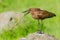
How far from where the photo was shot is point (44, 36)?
1774 millimetres

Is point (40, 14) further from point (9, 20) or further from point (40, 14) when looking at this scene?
point (9, 20)

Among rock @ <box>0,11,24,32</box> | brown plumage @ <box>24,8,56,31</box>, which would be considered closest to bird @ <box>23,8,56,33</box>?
brown plumage @ <box>24,8,56,31</box>

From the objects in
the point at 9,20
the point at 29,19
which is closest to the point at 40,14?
the point at 29,19

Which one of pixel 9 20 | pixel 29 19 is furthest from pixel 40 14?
pixel 9 20

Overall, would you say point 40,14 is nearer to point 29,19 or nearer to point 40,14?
point 40,14

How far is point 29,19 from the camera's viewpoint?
185cm

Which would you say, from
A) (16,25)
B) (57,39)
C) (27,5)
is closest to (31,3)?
(27,5)

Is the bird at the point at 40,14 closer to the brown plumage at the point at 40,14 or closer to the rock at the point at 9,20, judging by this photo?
the brown plumage at the point at 40,14

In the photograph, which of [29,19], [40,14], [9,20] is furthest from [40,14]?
[9,20]

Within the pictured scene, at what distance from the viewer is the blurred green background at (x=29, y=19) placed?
5.94 feet

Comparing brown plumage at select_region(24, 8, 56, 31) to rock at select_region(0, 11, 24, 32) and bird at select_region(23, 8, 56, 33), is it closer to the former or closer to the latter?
bird at select_region(23, 8, 56, 33)

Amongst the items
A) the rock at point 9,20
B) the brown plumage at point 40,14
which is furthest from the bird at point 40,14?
the rock at point 9,20

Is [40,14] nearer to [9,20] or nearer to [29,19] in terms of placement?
[29,19]

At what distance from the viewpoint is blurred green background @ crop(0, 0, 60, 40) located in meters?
1.81
